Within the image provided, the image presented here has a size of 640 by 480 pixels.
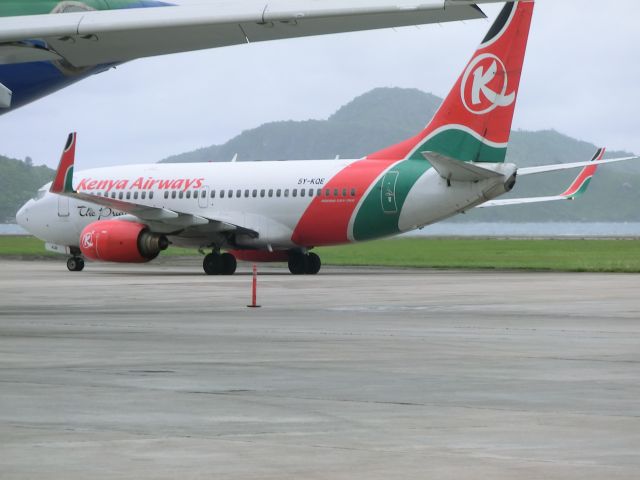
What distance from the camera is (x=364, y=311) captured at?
22.1 meters

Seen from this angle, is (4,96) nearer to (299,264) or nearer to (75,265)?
(299,264)

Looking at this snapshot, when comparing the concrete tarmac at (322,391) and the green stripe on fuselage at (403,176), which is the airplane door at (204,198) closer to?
the green stripe on fuselage at (403,176)

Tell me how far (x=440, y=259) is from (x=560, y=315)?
3088 centimetres

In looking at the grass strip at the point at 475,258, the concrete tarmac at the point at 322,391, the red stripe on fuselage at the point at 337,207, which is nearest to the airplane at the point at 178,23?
the concrete tarmac at the point at 322,391

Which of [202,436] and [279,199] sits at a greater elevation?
[279,199]

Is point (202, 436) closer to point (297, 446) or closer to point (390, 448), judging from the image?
point (297, 446)

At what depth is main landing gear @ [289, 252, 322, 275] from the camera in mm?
41250

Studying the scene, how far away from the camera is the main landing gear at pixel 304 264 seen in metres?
41.2

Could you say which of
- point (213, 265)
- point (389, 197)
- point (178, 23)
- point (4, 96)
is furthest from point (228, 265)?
point (178, 23)

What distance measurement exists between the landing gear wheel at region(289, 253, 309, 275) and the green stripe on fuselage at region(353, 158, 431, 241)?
3373 millimetres

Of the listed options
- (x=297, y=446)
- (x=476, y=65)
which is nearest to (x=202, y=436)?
(x=297, y=446)

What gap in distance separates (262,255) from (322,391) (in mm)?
31656

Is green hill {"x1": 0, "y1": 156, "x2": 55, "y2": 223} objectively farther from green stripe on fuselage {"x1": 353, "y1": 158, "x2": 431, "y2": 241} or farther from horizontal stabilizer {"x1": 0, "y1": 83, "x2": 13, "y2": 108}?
horizontal stabilizer {"x1": 0, "y1": 83, "x2": 13, "y2": 108}

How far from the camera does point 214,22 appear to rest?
54.1ft
